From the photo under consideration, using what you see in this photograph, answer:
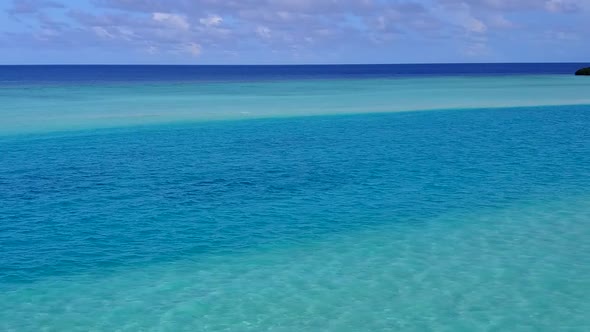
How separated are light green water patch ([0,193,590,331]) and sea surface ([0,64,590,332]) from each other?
5 centimetres

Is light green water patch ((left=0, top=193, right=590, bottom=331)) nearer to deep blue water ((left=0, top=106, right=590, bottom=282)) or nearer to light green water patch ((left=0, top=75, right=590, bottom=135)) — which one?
deep blue water ((left=0, top=106, right=590, bottom=282))

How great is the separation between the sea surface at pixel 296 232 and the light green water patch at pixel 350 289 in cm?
5

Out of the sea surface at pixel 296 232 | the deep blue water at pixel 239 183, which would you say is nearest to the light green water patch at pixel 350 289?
the sea surface at pixel 296 232

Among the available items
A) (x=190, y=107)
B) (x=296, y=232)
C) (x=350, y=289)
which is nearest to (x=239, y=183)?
(x=296, y=232)

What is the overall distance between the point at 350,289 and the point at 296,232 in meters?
4.41

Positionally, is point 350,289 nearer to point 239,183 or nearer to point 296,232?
point 296,232

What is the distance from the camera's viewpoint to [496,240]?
16.3 m

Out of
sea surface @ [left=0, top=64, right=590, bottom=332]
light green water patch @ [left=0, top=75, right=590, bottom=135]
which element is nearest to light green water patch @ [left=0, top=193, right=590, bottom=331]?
sea surface @ [left=0, top=64, right=590, bottom=332]

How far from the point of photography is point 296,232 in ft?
57.1

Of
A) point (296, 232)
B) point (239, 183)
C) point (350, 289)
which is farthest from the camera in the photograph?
point (239, 183)

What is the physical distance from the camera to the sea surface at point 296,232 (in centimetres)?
1222

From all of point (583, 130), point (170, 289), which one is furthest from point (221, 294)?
point (583, 130)

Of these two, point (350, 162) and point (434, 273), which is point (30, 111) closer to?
point (350, 162)

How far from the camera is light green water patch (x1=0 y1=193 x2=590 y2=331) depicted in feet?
38.5
